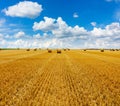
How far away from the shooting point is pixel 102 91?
9.31 metres

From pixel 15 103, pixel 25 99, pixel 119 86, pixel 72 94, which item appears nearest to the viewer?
pixel 15 103

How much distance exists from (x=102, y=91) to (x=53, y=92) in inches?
96.5

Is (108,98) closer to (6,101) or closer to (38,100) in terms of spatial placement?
(38,100)

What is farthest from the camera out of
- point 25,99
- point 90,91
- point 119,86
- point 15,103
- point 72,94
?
point 119,86

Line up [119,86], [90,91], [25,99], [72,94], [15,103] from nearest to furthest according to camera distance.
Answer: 1. [15,103]
2. [25,99]
3. [72,94]
4. [90,91]
5. [119,86]

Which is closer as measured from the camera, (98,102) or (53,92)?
(98,102)

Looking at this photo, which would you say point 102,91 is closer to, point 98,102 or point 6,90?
point 98,102

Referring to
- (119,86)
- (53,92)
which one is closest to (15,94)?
(53,92)

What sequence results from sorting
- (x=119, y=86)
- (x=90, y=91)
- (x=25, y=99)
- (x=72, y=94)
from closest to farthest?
(x=25, y=99) < (x=72, y=94) < (x=90, y=91) < (x=119, y=86)

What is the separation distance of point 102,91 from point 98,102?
191 centimetres

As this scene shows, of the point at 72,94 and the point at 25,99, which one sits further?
the point at 72,94

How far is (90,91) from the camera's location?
9.27 meters

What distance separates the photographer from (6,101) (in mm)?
7539

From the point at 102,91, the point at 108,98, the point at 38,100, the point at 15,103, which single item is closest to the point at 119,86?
the point at 102,91
